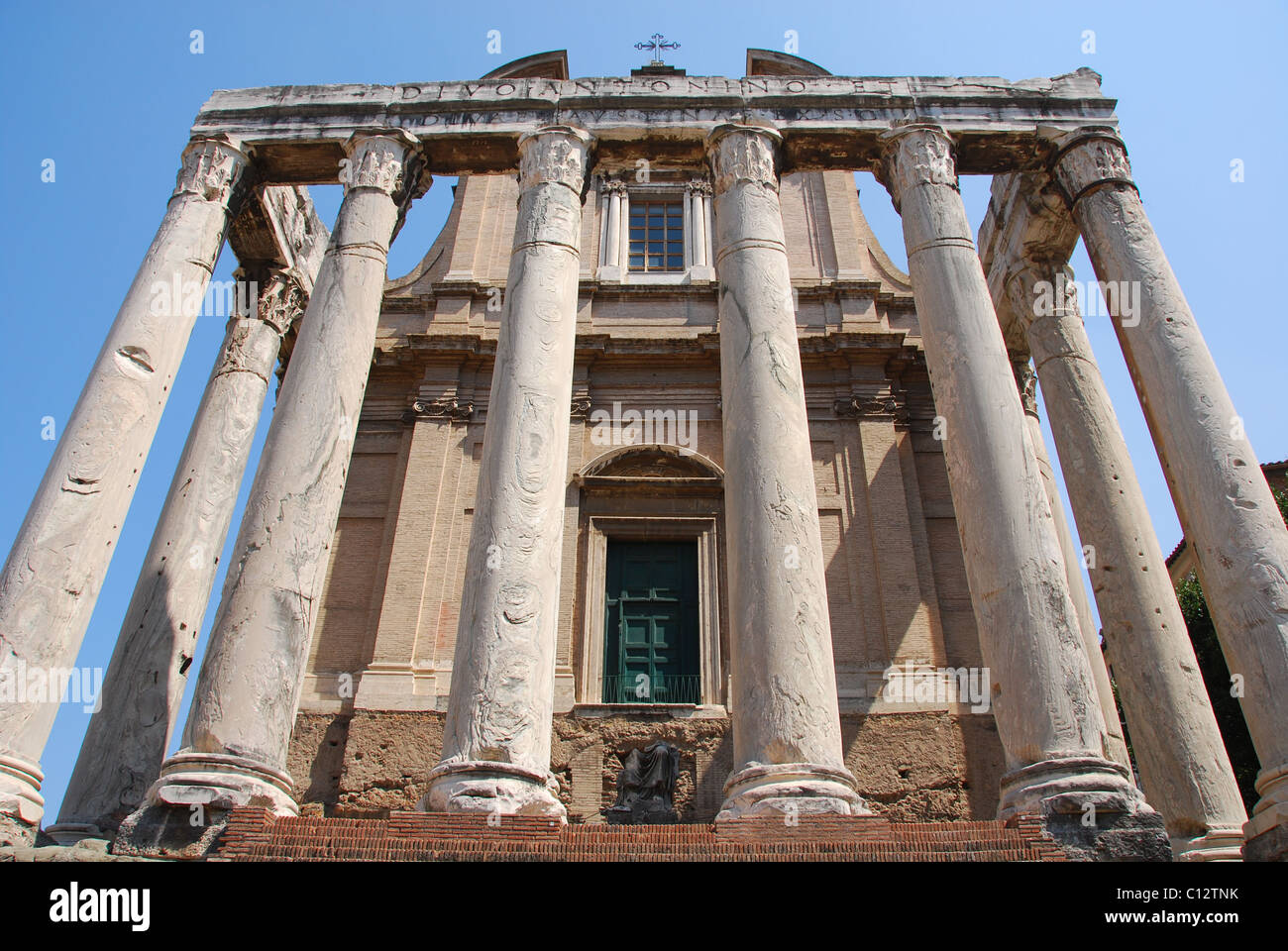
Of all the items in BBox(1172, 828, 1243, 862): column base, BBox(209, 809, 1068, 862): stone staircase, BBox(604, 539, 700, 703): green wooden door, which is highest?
BBox(604, 539, 700, 703): green wooden door

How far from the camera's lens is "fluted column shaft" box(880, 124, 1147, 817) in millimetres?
8680

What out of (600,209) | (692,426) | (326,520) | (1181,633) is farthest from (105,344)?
(1181,633)

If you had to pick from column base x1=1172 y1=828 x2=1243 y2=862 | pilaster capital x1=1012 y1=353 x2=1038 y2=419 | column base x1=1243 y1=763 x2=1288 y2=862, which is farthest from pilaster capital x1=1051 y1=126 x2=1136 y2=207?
column base x1=1172 y1=828 x2=1243 y2=862

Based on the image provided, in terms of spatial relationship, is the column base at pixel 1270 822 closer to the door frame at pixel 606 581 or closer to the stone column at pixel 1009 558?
the stone column at pixel 1009 558

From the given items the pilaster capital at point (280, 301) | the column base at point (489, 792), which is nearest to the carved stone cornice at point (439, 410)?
the pilaster capital at point (280, 301)

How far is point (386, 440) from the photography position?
17016 millimetres

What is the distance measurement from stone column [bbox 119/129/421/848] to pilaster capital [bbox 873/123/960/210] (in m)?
6.99

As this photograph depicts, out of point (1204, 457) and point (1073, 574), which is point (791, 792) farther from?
point (1073, 574)

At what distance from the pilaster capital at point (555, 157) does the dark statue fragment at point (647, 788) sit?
7735 mm

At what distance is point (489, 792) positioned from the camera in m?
8.16

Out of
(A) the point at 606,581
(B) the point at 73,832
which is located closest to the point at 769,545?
(A) the point at 606,581

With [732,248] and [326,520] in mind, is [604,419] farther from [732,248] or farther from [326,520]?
[326,520]

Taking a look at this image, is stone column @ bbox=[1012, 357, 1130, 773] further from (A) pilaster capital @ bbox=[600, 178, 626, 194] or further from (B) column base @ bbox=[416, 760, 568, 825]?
(A) pilaster capital @ bbox=[600, 178, 626, 194]

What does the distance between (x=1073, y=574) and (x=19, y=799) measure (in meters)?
13.8
